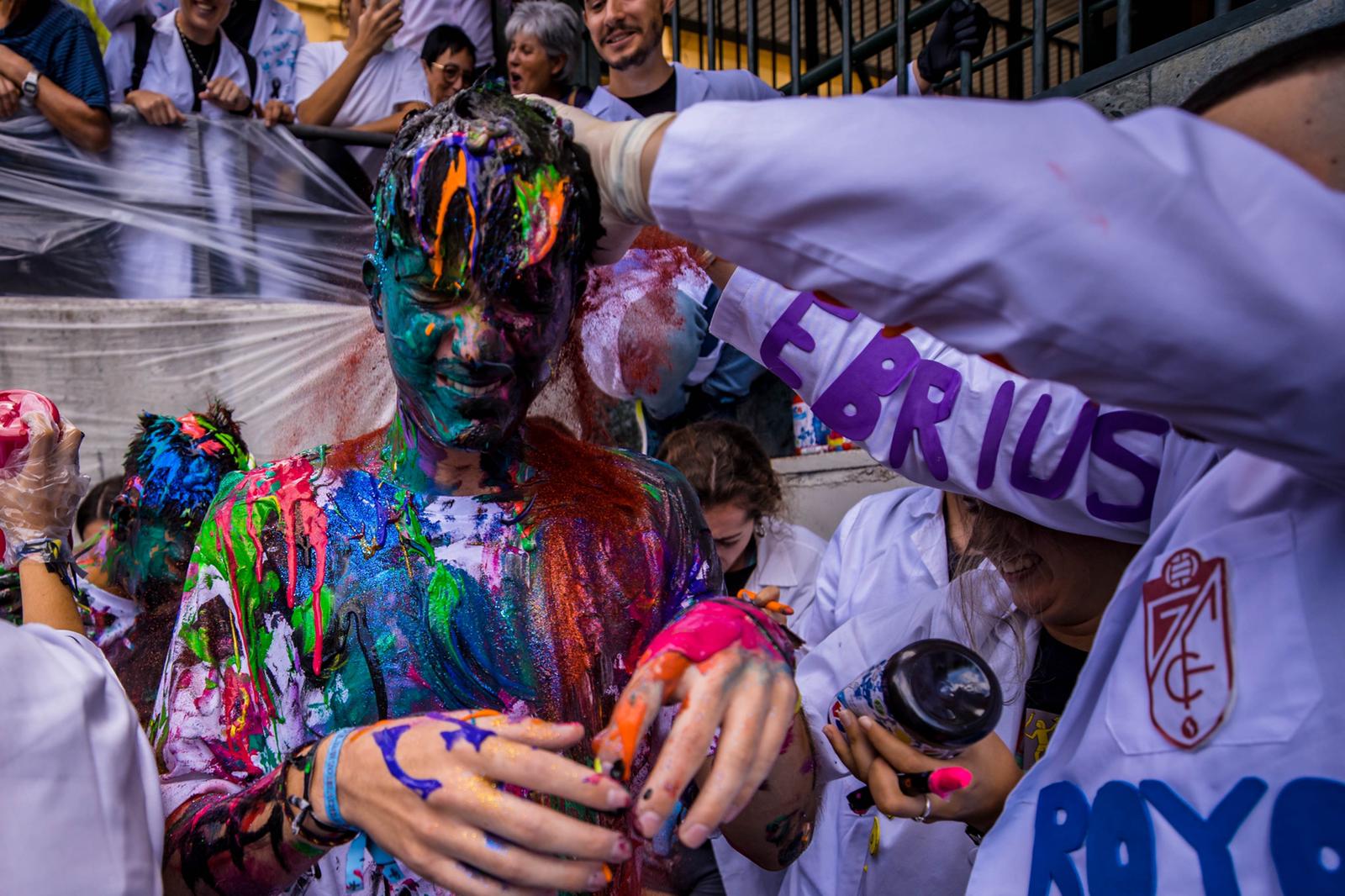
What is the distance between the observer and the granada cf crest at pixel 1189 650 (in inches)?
40.3

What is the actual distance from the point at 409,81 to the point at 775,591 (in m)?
4.08

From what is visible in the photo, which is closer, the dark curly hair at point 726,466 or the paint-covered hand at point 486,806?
the paint-covered hand at point 486,806

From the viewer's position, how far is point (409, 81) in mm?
4973

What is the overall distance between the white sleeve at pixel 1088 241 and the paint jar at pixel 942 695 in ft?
1.69

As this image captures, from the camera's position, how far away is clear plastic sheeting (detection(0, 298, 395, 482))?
4.05 meters

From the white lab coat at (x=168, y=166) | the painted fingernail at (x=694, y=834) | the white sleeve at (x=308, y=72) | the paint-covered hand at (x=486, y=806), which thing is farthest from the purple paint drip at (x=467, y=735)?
the white sleeve at (x=308, y=72)

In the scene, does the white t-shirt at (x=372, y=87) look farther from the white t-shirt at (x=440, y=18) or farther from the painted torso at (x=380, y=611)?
the painted torso at (x=380, y=611)

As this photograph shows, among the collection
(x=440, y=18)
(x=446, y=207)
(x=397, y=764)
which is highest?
(x=440, y=18)

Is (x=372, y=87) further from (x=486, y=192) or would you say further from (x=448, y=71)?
(x=486, y=192)

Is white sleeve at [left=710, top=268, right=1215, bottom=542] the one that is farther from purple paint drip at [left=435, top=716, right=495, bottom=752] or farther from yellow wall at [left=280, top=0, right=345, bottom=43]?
yellow wall at [left=280, top=0, right=345, bottom=43]

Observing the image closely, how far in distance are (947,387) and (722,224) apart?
0.79 m

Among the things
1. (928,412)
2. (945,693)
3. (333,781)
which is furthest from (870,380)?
(333,781)

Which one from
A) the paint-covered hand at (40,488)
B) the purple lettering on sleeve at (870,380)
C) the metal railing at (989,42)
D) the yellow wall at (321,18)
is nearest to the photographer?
the purple lettering on sleeve at (870,380)

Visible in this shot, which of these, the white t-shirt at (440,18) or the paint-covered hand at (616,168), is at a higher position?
the white t-shirt at (440,18)
